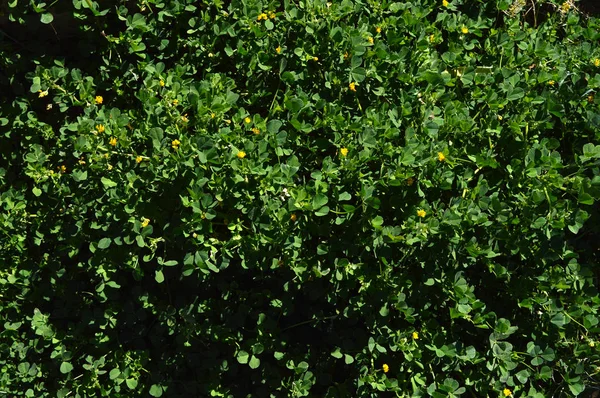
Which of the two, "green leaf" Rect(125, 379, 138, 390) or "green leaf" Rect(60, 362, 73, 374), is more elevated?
"green leaf" Rect(125, 379, 138, 390)

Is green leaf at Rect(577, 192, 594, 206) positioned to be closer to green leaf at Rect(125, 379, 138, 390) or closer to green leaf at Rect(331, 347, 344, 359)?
green leaf at Rect(331, 347, 344, 359)

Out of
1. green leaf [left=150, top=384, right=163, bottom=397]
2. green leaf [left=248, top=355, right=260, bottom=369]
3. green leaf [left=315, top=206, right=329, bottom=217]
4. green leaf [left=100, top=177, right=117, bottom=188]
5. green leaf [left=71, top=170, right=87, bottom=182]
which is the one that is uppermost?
green leaf [left=315, top=206, right=329, bottom=217]

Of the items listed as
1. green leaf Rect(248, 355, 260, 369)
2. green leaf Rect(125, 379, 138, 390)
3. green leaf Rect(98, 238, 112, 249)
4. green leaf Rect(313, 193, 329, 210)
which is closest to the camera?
green leaf Rect(313, 193, 329, 210)

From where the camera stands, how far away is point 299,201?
286 cm

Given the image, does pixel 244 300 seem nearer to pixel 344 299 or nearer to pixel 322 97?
pixel 344 299

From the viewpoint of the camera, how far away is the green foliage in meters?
2.93

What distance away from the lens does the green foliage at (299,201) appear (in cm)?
293

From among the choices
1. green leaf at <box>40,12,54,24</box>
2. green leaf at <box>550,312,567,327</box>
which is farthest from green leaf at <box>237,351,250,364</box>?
green leaf at <box>40,12,54,24</box>

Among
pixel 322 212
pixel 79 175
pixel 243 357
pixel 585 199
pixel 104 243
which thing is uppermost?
pixel 585 199

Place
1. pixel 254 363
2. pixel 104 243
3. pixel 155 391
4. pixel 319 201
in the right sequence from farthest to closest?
pixel 155 391 → pixel 254 363 → pixel 104 243 → pixel 319 201

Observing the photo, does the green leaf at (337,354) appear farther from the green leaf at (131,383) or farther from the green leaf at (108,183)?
the green leaf at (108,183)

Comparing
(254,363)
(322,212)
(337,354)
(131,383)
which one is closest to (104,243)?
(131,383)

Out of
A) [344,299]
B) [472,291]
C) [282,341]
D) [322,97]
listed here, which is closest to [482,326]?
[472,291]

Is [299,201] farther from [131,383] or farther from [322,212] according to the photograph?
[131,383]
